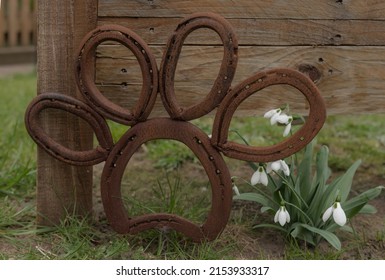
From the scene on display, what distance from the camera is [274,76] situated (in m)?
2.45

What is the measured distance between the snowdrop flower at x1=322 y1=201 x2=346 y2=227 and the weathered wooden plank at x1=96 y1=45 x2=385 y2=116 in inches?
23.1

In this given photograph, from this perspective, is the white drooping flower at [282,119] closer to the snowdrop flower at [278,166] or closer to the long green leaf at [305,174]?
the snowdrop flower at [278,166]

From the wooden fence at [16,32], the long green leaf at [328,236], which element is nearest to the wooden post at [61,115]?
the long green leaf at [328,236]

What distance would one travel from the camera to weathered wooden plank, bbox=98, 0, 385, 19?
2.76m

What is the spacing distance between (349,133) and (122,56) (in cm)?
219

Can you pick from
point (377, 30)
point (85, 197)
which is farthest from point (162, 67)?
point (377, 30)

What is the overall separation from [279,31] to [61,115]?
95cm

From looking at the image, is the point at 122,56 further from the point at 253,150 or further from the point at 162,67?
the point at 253,150

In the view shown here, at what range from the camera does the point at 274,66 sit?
9.37 feet

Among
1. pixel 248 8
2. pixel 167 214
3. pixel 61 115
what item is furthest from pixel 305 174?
pixel 61 115

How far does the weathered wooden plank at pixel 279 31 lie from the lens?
2.78 meters

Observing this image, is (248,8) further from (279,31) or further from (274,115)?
(274,115)

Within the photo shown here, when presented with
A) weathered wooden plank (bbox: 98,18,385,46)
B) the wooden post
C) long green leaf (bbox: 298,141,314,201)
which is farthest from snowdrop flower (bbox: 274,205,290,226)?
the wooden post

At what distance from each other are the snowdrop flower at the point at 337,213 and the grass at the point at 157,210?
0.25 metres
